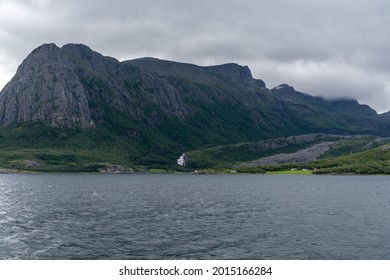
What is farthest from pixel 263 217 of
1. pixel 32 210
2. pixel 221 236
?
pixel 32 210

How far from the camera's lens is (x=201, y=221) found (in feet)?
293

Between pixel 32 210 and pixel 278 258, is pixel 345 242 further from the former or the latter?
pixel 32 210

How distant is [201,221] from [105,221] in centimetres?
2181

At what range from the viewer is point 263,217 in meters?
96.8

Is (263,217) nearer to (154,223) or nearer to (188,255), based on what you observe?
(154,223)

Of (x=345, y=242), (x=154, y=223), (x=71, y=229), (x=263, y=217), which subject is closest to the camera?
(x=345, y=242)
